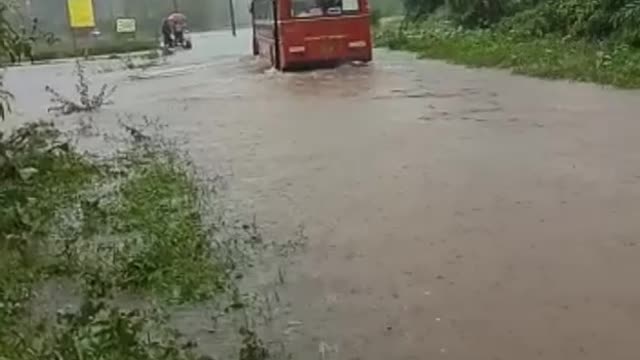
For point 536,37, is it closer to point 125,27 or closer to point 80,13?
point 80,13

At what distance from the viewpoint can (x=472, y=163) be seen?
10.2m

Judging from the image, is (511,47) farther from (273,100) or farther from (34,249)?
(34,249)

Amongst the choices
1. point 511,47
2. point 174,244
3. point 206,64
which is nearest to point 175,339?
point 174,244

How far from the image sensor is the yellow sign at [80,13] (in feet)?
151

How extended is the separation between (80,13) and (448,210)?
40.2 m

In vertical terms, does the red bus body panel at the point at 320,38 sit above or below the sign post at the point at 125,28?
above

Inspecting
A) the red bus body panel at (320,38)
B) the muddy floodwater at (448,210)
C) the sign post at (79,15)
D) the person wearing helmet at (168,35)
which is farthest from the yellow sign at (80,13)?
the muddy floodwater at (448,210)

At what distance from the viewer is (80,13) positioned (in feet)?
152

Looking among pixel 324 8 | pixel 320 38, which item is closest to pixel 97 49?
pixel 324 8

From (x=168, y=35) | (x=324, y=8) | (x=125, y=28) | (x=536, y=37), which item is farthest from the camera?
(x=125, y=28)

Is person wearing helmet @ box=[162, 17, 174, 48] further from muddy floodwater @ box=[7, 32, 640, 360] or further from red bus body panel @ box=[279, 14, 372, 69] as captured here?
muddy floodwater @ box=[7, 32, 640, 360]

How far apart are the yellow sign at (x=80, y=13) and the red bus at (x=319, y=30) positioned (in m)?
23.7

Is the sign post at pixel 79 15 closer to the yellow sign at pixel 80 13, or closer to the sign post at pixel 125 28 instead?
the yellow sign at pixel 80 13

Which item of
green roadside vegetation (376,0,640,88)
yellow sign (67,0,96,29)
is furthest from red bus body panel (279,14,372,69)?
yellow sign (67,0,96,29)
